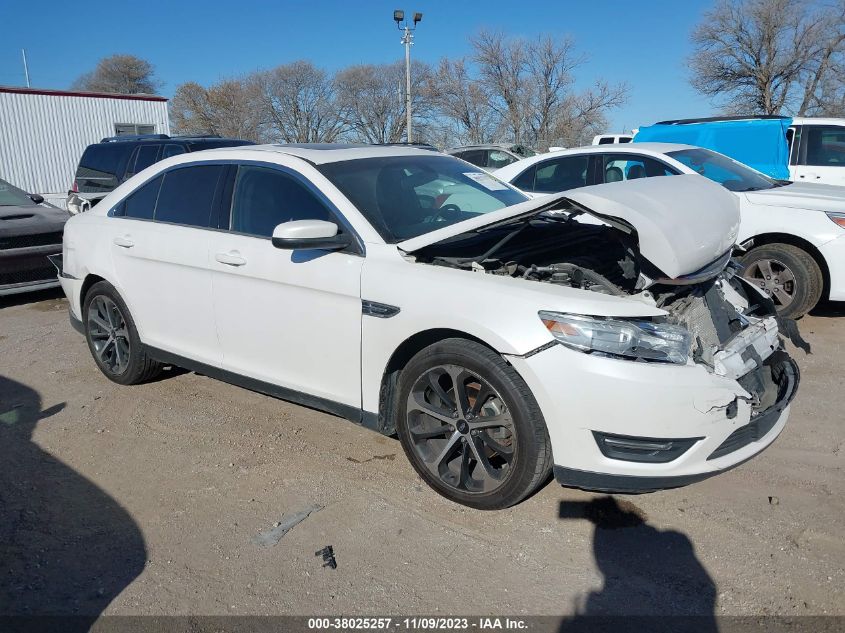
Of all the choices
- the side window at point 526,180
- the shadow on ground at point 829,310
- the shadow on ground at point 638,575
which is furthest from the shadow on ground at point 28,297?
A: the shadow on ground at point 829,310

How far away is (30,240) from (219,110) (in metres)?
36.0

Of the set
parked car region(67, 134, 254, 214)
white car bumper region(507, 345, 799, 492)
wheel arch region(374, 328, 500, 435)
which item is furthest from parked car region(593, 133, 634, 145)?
white car bumper region(507, 345, 799, 492)

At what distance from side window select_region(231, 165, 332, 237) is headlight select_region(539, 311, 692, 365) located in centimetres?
151

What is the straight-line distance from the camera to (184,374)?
17.7 ft

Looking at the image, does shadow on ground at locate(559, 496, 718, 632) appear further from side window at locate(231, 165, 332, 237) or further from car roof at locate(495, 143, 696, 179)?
car roof at locate(495, 143, 696, 179)

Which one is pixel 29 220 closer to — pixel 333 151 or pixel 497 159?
pixel 333 151

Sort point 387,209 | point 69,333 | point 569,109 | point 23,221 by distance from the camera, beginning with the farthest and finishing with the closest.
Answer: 1. point 569,109
2. point 23,221
3. point 69,333
4. point 387,209

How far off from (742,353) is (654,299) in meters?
0.50

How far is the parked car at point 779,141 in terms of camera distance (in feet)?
33.4

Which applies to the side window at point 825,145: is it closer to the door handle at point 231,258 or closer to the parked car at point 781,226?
the parked car at point 781,226

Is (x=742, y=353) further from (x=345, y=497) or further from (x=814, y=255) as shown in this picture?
(x=814, y=255)

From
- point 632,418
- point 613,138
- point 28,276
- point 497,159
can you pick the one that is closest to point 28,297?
point 28,276

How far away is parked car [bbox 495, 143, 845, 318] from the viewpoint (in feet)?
19.8

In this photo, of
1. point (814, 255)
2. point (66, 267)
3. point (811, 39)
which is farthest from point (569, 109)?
point (66, 267)
